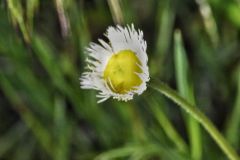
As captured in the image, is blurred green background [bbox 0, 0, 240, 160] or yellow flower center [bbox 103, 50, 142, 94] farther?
blurred green background [bbox 0, 0, 240, 160]

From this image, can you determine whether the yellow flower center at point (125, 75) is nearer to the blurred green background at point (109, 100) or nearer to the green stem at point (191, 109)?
the green stem at point (191, 109)

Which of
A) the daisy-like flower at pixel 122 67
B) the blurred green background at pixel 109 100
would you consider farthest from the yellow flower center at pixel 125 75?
the blurred green background at pixel 109 100

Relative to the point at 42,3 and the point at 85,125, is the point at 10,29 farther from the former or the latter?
the point at 85,125

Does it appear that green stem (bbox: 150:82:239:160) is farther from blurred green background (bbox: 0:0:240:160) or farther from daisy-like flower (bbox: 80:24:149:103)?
blurred green background (bbox: 0:0:240:160)

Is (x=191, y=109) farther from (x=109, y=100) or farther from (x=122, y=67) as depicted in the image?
(x=109, y=100)

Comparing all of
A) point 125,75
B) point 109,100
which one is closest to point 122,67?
point 125,75

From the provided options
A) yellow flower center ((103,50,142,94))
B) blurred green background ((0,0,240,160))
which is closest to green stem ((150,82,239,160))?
yellow flower center ((103,50,142,94))
